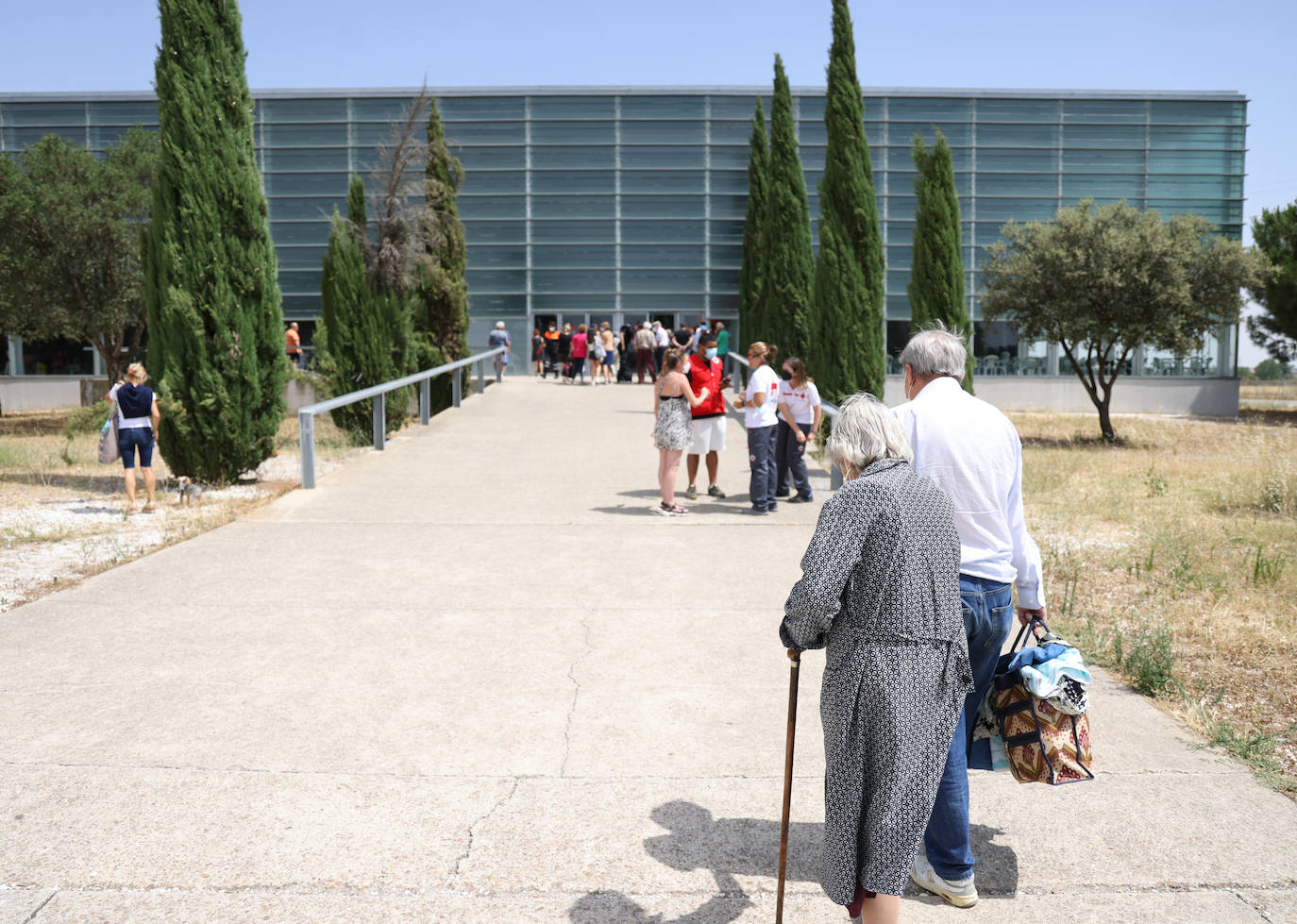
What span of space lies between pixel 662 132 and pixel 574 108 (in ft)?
9.68

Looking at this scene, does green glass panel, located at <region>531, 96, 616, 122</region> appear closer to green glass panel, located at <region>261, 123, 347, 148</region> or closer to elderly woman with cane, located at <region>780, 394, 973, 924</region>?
green glass panel, located at <region>261, 123, 347, 148</region>

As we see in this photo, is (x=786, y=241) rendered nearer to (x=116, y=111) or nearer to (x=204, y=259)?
(x=204, y=259)

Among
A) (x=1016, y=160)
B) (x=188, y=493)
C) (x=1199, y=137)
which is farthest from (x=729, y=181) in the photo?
(x=188, y=493)

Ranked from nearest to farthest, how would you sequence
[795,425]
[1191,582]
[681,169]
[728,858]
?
[728,858] → [1191,582] → [795,425] → [681,169]

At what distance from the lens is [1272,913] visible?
3.42 metres

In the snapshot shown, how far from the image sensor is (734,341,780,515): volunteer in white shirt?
10.5m

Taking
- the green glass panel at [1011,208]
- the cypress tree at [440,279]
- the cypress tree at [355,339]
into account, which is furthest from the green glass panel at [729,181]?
the cypress tree at [355,339]

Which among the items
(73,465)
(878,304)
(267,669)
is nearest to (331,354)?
(73,465)

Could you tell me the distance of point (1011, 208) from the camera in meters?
35.6

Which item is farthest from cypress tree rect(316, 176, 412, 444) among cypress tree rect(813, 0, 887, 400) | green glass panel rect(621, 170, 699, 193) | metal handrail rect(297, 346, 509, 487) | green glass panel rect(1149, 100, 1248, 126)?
green glass panel rect(1149, 100, 1248, 126)

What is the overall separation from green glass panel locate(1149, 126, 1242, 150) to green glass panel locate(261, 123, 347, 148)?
1037 inches

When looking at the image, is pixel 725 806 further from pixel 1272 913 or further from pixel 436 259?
pixel 436 259

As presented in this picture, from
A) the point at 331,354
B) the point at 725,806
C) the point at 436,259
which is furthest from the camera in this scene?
the point at 436,259

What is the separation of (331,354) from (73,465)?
4.19 metres
